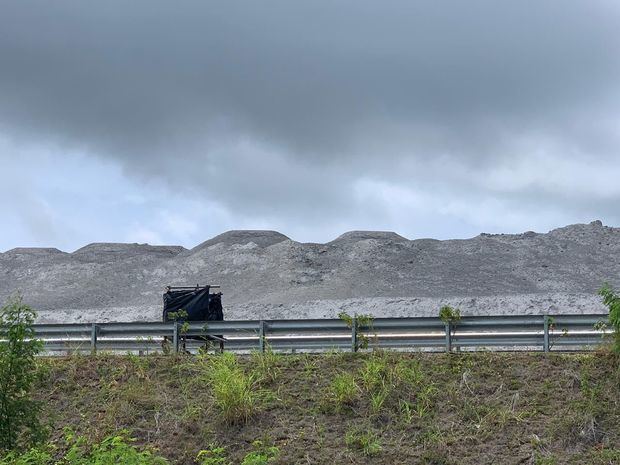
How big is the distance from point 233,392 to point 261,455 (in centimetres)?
198

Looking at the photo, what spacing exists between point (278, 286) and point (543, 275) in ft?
45.3

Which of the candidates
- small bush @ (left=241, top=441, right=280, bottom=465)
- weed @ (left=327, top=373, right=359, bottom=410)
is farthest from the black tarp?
small bush @ (left=241, top=441, right=280, bottom=465)

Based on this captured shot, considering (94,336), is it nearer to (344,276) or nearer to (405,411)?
(405,411)

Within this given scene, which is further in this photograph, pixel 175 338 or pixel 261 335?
pixel 175 338

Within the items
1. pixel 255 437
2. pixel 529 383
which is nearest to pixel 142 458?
pixel 255 437

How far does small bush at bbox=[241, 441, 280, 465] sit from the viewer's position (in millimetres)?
15492

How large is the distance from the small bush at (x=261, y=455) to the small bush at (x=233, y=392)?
36.4 inches

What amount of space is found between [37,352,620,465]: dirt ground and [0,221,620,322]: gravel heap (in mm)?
22247

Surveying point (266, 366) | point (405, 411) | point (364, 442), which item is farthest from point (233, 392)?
point (405, 411)

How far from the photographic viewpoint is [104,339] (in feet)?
74.5

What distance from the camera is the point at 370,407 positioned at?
18.1m

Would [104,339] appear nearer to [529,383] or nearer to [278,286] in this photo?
[529,383]

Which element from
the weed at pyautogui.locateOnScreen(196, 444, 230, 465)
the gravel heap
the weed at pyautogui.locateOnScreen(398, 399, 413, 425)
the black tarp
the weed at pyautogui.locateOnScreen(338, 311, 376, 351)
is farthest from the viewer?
the gravel heap

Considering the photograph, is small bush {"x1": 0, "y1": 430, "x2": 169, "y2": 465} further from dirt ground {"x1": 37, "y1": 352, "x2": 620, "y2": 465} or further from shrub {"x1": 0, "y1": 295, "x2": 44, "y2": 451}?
dirt ground {"x1": 37, "y1": 352, "x2": 620, "y2": 465}
